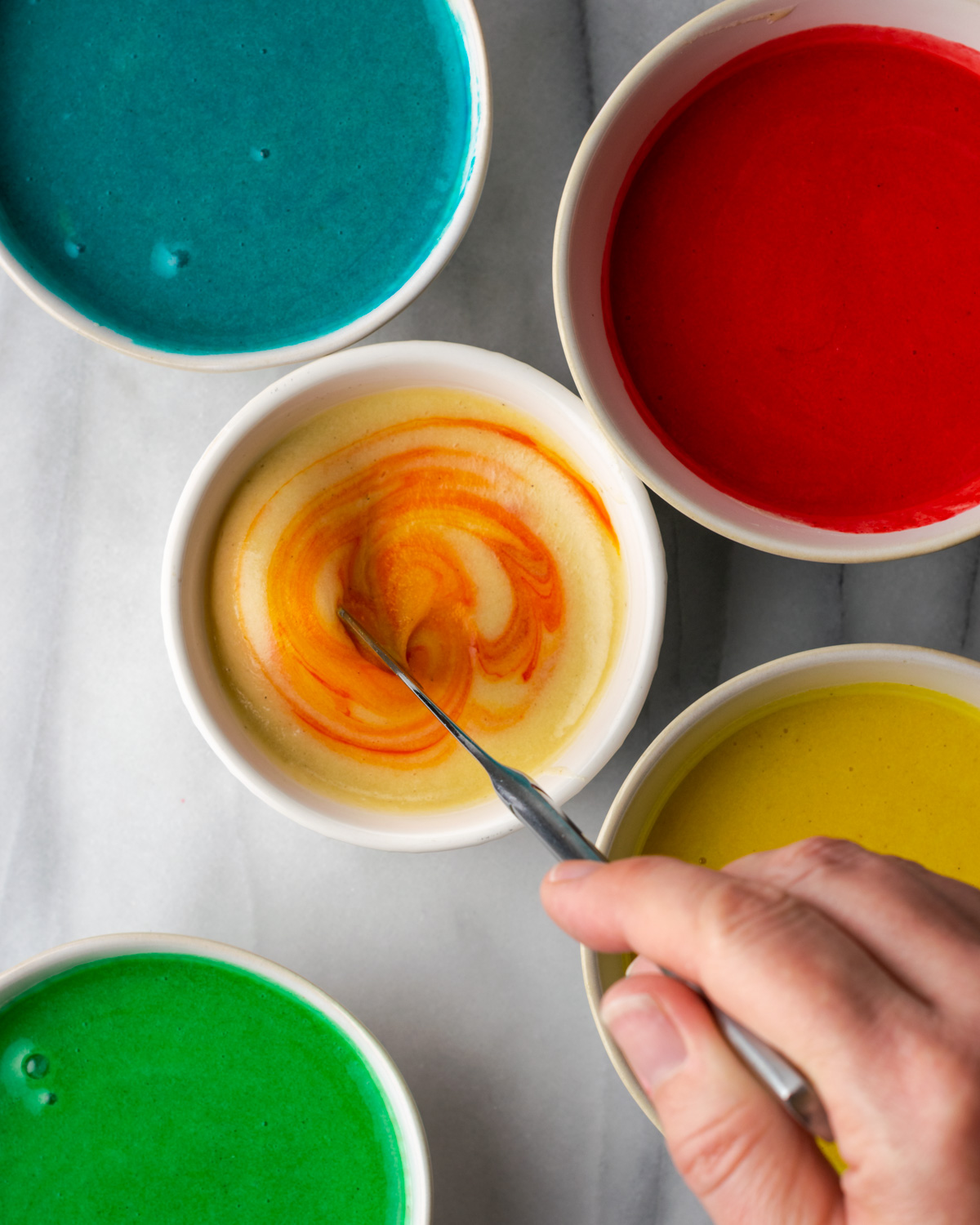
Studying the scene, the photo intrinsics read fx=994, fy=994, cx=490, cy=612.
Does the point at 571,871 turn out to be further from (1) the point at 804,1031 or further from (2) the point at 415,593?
(2) the point at 415,593

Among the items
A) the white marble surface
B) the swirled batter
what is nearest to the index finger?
the swirled batter

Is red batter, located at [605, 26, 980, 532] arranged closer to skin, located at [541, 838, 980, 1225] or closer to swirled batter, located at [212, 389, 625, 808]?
swirled batter, located at [212, 389, 625, 808]

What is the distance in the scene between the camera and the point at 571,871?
81 cm

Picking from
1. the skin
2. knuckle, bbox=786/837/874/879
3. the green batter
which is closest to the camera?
the skin

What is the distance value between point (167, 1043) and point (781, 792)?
88cm

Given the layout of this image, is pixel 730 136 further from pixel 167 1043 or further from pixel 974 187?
pixel 167 1043

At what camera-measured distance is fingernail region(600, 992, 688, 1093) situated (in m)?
0.75

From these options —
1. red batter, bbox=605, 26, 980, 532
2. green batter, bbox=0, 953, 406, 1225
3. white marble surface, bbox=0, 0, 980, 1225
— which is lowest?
green batter, bbox=0, 953, 406, 1225

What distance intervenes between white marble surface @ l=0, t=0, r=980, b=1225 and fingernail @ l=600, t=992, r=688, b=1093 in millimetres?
633

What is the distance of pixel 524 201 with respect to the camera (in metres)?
1.37

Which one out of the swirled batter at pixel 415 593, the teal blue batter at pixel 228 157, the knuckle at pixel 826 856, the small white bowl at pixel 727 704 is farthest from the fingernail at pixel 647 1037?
the teal blue batter at pixel 228 157

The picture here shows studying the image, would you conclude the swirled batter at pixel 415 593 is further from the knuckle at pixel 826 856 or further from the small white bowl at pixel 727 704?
the knuckle at pixel 826 856

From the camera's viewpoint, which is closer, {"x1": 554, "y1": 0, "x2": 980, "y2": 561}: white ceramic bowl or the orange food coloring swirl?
{"x1": 554, "y1": 0, "x2": 980, "y2": 561}: white ceramic bowl

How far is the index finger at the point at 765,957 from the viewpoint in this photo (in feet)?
2.33
